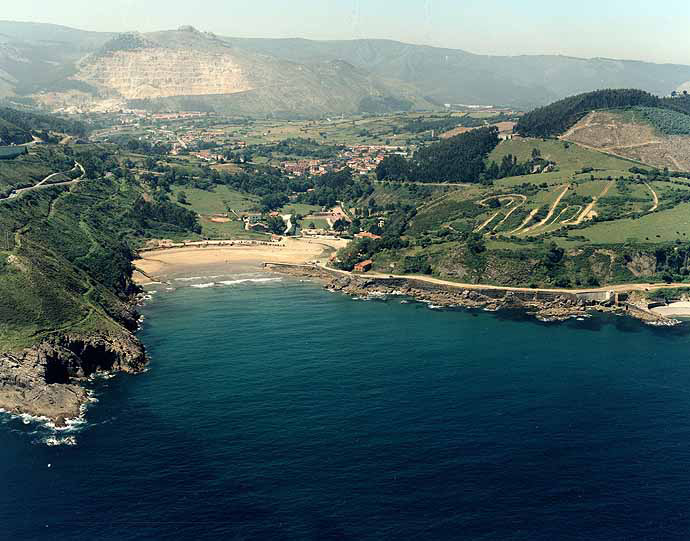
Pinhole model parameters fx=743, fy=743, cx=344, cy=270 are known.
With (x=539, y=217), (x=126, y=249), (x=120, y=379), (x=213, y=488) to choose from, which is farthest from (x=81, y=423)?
(x=539, y=217)

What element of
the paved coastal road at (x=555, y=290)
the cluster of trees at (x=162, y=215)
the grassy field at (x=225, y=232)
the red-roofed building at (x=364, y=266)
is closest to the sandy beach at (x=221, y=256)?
the grassy field at (x=225, y=232)

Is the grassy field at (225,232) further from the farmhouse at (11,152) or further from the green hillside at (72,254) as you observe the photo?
the farmhouse at (11,152)

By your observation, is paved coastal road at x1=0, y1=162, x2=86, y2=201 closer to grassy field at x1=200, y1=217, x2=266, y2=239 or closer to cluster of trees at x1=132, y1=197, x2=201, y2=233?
cluster of trees at x1=132, y1=197, x2=201, y2=233

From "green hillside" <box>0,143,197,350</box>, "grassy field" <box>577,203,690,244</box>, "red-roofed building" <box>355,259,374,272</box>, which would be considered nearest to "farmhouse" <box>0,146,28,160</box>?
"green hillside" <box>0,143,197,350</box>

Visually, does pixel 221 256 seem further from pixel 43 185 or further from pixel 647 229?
pixel 647 229

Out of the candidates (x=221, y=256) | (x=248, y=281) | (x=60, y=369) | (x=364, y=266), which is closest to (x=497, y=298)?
(x=364, y=266)
